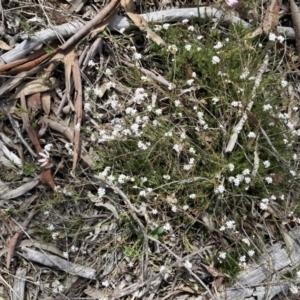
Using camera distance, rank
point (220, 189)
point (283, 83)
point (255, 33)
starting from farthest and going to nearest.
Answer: point (255, 33) → point (283, 83) → point (220, 189)

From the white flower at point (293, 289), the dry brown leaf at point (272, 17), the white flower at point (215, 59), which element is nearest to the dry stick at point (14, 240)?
the white flower at point (215, 59)

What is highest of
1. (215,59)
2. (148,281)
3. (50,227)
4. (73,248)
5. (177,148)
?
(215,59)

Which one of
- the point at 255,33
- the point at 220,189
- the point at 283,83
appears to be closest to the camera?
the point at 220,189

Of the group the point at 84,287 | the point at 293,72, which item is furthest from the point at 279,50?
the point at 84,287

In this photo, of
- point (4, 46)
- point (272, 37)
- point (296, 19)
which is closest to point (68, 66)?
point (4, 46)

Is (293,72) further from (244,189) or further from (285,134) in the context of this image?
(244,189)

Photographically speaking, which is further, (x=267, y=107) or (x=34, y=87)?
(x=34, y=87)

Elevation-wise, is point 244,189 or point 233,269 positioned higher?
point 244,189

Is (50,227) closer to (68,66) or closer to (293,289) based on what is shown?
(68,66)
